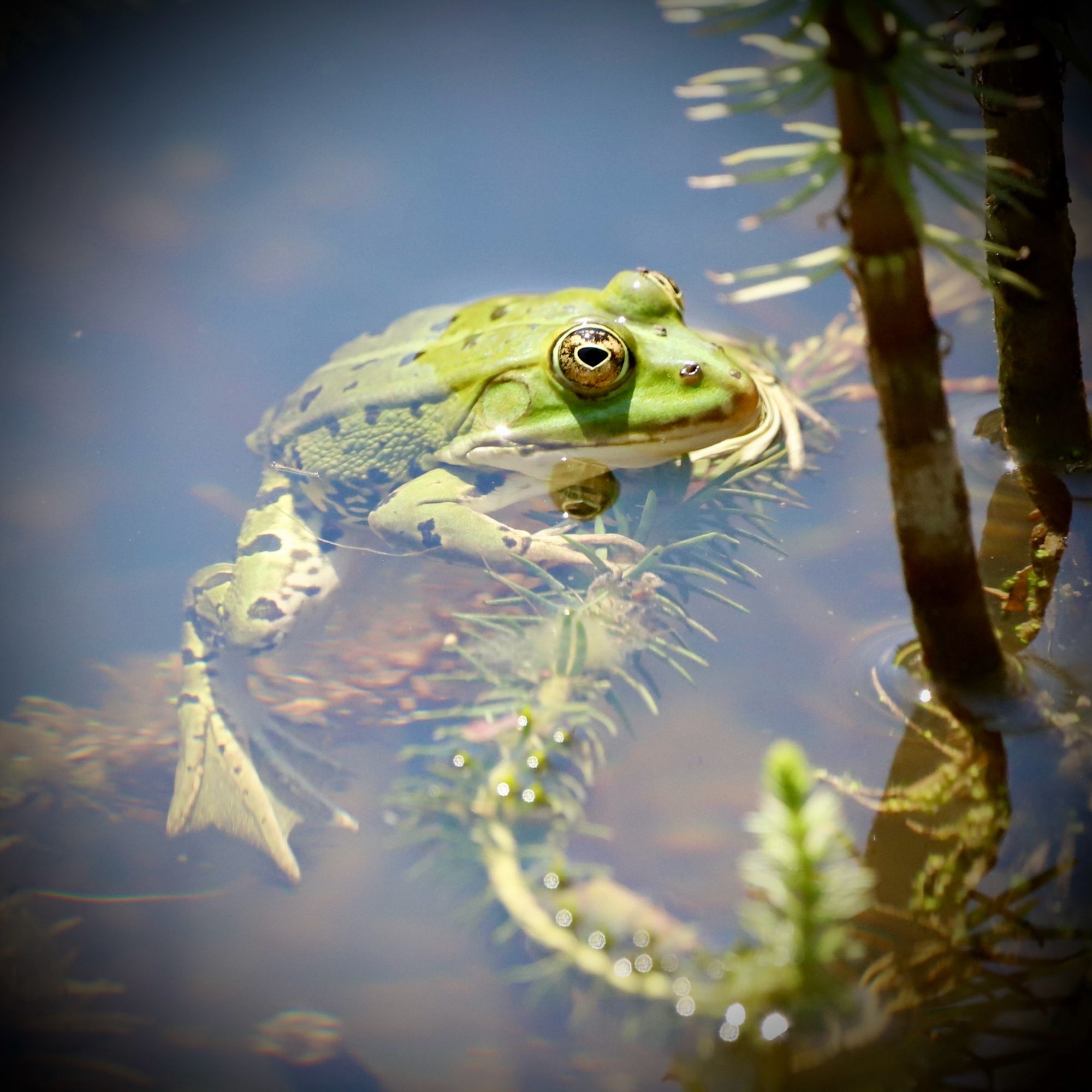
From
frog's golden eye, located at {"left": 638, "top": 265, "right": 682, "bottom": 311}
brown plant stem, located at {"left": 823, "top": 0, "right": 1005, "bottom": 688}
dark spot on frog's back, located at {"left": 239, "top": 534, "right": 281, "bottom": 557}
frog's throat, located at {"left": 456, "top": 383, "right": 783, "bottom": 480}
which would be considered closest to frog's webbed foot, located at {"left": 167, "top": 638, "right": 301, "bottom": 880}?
dark spot on frog's back, located at {"left": 239, "top": 534, "right": 281, "bottom": 557}

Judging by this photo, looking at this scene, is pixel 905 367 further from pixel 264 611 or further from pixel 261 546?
pixel 261 546

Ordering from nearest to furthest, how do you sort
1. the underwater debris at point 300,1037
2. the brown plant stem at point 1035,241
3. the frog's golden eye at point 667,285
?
the brown plant stem at point 1035,241
the underwater debris at point 300,1037
the frog's golden eye at point 667,285

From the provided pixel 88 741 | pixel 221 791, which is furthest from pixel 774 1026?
pixel 88 741

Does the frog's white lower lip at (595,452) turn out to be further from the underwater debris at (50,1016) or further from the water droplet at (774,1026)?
the underwater debris at (50,1016)

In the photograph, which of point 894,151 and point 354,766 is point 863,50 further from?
point 354,766

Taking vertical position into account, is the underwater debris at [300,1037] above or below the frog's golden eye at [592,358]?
below

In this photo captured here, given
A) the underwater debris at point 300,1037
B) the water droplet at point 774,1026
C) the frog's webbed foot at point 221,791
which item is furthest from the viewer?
the frog's webbed foot at point 221,791

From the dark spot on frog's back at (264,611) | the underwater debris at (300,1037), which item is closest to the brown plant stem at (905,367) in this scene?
the underwater debris at (300,1037)
